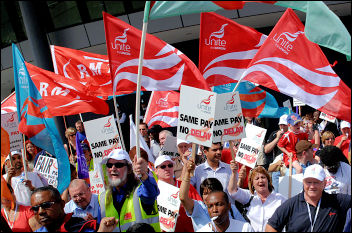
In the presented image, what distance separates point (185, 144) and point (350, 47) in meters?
3.14

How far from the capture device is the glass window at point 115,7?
20125 millimetres

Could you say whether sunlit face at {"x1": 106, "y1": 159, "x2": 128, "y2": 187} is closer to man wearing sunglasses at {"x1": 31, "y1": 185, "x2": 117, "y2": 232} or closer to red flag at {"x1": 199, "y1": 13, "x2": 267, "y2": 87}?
man wearing sunglasses at {"x1": 31, "y1": 185, "x2": 117, "y2": 232}

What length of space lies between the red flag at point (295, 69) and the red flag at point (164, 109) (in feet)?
8.91

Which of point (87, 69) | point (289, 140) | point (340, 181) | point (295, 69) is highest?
point (87, 69)

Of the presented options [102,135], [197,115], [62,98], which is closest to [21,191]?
[102,135]

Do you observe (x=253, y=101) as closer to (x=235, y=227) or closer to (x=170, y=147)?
(x=170, y=147)

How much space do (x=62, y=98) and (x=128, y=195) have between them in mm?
4292

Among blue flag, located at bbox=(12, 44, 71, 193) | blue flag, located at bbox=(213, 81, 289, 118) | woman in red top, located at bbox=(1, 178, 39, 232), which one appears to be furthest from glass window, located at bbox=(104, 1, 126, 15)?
woman in red top, located at bbox=(1, 178, 39, 232)

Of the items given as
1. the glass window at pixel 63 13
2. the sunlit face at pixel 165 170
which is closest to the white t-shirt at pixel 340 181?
the sunlit face at pixel 165 170

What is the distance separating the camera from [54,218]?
4828mm

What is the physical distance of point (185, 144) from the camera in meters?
7.80

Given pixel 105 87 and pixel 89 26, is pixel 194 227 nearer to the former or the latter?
pixel 105 87

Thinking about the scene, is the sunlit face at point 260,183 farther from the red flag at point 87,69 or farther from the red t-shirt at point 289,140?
the red flag at point 87,69

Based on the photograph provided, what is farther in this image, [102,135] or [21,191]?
[102,135]
